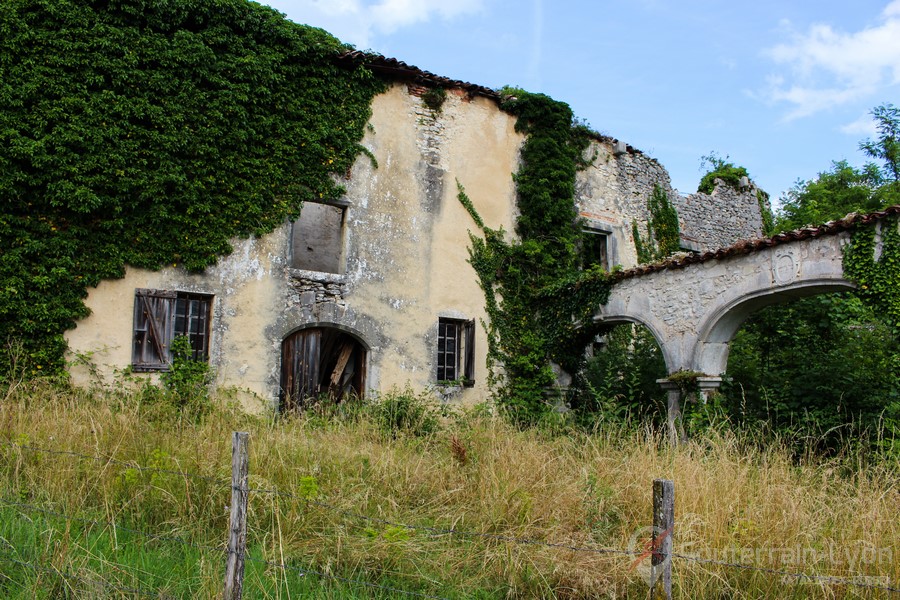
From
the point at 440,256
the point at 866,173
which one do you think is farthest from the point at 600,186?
the point at 866,173

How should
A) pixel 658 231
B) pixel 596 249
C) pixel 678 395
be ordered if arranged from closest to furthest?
pixel 678 395
pixel 596 249
pixel 658 231

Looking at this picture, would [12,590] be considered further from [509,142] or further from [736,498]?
[509,142]

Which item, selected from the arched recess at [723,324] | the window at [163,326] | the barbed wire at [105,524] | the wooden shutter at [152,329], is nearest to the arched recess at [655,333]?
the arched recess at [723,324]

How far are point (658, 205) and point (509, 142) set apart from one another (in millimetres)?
4141

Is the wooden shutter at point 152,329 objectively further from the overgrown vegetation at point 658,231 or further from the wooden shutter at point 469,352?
the overgrown vegetation at point 658,231

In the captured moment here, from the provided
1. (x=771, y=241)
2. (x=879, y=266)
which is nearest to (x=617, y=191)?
(x=771, y=241)

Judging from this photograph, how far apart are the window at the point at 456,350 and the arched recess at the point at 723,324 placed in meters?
4.00

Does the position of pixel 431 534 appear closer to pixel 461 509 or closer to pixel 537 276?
pixel 461 509

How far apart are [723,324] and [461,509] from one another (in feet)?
20.6

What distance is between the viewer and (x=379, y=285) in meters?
11.9

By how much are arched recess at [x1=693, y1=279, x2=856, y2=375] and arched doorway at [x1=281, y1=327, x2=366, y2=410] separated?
5.46 meters

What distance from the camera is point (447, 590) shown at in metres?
4.44

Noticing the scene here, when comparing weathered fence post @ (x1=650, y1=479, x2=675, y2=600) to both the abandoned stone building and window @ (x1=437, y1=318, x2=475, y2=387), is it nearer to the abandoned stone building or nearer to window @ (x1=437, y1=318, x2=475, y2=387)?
the abandoned stone building

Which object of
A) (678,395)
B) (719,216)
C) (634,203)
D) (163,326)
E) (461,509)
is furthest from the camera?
(719,216)
